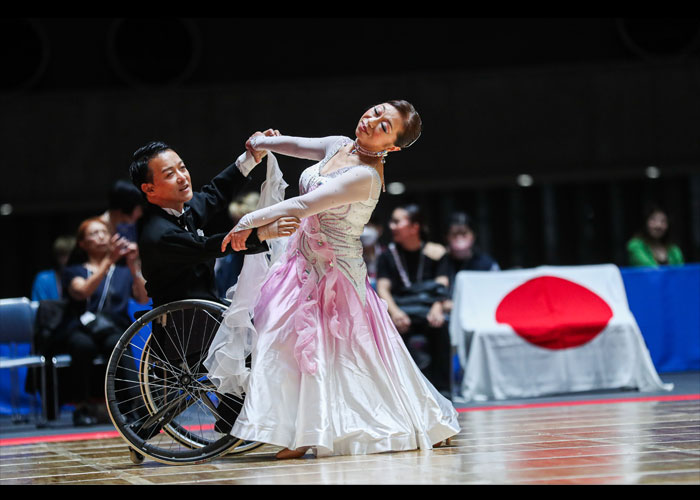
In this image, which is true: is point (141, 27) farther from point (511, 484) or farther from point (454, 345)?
point (511, 484)

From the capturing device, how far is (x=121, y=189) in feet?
17.6

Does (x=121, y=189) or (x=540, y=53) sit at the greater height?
(x=540, y=53)

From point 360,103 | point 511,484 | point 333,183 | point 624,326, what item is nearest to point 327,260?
point 333,183

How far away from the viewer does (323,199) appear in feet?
10.1

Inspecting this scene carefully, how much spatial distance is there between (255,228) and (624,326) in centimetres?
329

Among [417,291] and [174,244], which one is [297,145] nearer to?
[174,244]

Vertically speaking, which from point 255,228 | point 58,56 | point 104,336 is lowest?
point 104,336

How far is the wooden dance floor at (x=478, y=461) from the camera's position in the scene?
96.0 inches

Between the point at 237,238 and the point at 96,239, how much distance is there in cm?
256

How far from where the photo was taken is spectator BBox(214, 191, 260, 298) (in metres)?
5.47

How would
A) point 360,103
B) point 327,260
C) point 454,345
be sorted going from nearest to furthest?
point 327,260
point 454,345
point 360,103

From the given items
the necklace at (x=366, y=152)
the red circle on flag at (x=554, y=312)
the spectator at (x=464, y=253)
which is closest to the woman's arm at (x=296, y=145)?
the necklace at (x=366, y=152)

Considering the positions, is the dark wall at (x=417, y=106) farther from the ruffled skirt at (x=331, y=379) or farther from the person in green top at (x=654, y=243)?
the ruffled skirt at (x=331, y=379)

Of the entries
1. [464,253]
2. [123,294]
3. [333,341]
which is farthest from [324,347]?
[464,253]
